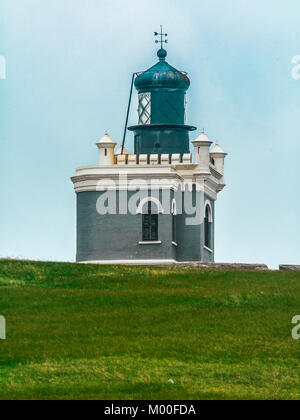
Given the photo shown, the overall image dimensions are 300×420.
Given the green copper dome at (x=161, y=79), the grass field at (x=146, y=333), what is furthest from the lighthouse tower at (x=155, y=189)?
the grass field at (x=146, y=333)

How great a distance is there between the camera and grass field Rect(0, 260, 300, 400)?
104 ft

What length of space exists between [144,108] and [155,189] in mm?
5769

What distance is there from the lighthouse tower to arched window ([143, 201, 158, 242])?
0.04m

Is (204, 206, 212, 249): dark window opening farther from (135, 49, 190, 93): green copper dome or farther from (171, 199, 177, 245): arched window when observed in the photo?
(135, 49, 190, 93): green copper dome

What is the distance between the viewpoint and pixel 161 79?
214 feet

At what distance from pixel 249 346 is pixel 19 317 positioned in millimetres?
7840

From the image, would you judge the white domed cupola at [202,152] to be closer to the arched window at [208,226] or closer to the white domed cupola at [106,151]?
the arched window at [208,226]

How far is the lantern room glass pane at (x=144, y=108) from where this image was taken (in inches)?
2574

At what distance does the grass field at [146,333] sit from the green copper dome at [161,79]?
15.5m

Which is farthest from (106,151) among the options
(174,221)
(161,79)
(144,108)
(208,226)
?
(208,226)

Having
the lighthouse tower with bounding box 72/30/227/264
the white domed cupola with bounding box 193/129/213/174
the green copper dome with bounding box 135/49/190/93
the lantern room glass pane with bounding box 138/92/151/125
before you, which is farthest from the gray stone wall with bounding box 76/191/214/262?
the green copper dome with bounding box 135/49/190/93

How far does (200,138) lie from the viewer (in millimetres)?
63500

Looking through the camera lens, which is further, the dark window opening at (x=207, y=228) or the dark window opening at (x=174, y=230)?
the dark window opening at (x=207, y=228)
